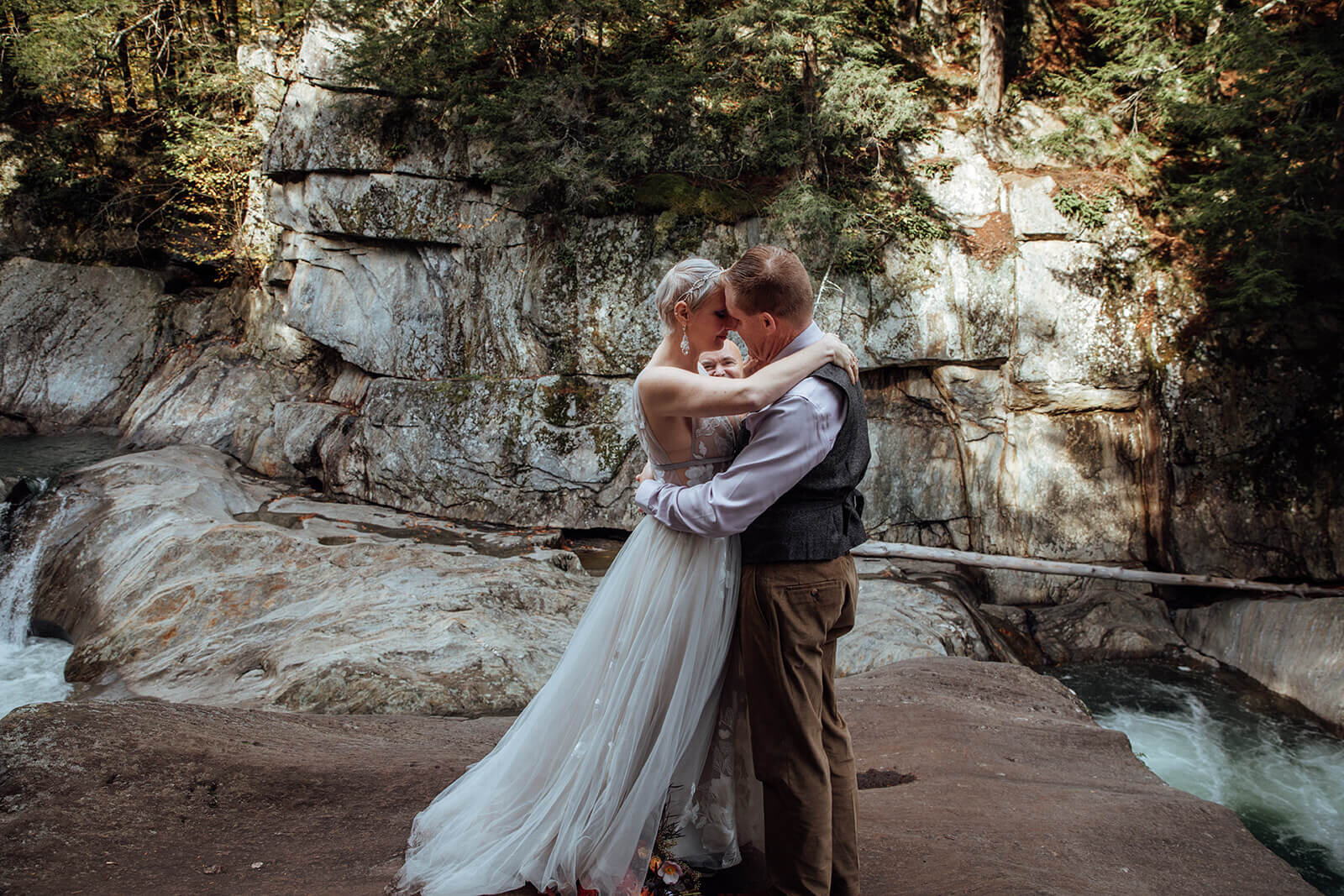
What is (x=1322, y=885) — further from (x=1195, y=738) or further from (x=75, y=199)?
(x=75, y=199)

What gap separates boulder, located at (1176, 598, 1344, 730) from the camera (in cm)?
773

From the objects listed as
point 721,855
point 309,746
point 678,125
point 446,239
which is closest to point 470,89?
point 446,239

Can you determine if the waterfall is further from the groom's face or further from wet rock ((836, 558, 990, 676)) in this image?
the groom's face

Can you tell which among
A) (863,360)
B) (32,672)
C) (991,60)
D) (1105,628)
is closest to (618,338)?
(863,360)

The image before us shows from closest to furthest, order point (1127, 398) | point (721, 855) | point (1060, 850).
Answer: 1. point (721, 855)
2. point (1060, 850)
3. point (1127, 398)

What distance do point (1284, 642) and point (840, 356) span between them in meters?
8.39

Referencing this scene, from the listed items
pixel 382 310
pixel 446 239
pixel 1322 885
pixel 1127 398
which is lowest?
pixel 1322 885

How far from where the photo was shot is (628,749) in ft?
8.80

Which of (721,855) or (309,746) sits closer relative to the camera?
(721,855)

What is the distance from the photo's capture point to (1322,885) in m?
5.31

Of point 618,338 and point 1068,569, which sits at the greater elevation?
point 618,338

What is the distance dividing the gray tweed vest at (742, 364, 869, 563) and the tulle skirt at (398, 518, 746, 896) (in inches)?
6.2

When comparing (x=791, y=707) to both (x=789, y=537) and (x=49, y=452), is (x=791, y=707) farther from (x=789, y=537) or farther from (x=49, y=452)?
(x=49, y=452)

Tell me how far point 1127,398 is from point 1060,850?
8.33m
